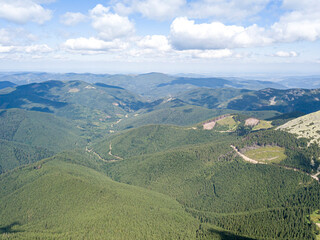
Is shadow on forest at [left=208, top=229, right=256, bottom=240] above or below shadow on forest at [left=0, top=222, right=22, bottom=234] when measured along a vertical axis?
above

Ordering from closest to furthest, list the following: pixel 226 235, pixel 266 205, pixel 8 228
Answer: pixel 226 235, pixel 266 205, pixel 8 228

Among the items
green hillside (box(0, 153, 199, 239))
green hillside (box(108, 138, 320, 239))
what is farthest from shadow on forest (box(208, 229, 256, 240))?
green hillside (box(0, 153, 199, 239))

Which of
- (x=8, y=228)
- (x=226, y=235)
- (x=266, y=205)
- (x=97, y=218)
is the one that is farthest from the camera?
(x=8, y=228)

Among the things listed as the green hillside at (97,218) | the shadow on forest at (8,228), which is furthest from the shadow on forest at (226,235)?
the shadow on forest at (8,228)

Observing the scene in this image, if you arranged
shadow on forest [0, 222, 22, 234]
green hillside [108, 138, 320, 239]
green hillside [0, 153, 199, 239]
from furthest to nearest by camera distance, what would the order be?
shadow on forest [0, 222, 22, 234] < green hillside [0, 153, 199, 239] < green hillside [108, 138, 320, 239]

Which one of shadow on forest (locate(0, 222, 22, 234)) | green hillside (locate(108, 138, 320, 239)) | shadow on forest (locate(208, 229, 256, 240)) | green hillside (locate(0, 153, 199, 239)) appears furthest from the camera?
shadow on forest (locate(0, 222, 22, 234))

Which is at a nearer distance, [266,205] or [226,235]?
[226,235]

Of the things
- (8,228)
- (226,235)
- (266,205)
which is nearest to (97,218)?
(8,228)

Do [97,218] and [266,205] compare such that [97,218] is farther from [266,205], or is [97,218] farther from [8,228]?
[266,205]

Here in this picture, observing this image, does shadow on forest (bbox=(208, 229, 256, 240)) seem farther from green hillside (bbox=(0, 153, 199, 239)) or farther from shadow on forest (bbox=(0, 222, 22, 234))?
shadow on forest (bbox=(0, 222, 22, 234))

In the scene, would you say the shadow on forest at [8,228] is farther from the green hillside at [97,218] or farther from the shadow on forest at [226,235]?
the shadow on forest at [226,235]

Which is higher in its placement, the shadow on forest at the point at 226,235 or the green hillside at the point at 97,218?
the shadow on forest at the point at 226,235

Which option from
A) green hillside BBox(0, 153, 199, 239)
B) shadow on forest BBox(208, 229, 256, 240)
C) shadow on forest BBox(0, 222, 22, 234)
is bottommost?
shadow on forest BBox(0, 222, 22, 234)
